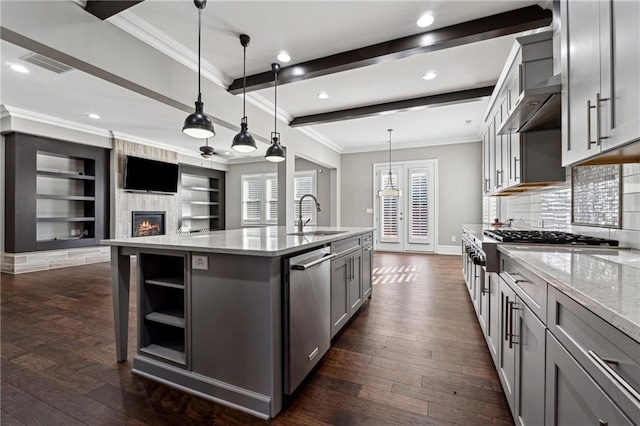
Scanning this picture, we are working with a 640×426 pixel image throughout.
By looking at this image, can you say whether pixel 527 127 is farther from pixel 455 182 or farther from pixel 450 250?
pixel 450 250

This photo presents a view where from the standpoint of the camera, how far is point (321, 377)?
1952mm

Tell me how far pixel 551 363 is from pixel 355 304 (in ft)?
6.52

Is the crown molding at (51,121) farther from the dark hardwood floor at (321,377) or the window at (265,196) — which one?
the window at (265,196)

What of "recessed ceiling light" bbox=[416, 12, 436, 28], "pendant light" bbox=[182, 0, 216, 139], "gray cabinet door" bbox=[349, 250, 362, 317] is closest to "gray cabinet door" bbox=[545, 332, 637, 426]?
"gray cabinet door" bbox=[349, 250, 362, 317]

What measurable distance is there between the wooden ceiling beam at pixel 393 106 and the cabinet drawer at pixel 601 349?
158 inches

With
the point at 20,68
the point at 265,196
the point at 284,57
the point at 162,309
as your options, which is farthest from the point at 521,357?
the point at 265,196

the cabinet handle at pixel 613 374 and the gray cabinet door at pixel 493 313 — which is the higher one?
the cabinet handle at pixel 613 374

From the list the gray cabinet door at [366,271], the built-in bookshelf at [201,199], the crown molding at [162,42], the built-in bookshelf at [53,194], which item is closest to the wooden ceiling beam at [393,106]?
the crown molding at [162,42]

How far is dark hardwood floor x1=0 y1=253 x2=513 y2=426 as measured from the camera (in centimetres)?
158

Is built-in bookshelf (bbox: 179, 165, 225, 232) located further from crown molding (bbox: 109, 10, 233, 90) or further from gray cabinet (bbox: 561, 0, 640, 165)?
gray cabinet (bbox: 561, 0, 640, 165)

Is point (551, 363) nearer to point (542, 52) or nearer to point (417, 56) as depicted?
point (542, 52)

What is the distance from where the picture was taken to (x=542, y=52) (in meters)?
2.25

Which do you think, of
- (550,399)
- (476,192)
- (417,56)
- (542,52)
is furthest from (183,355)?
(476,192)

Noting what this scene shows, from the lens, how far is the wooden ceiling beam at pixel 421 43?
99.9 inches
